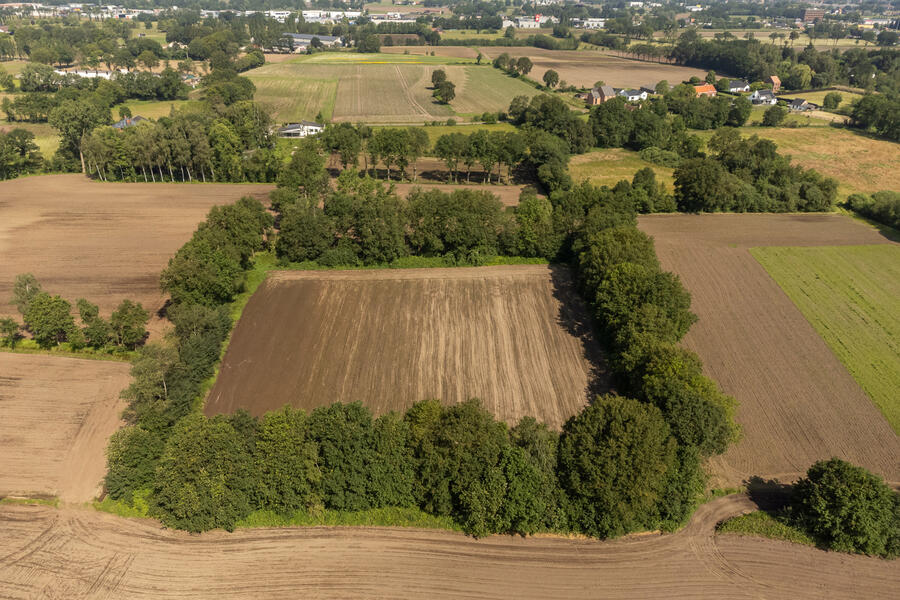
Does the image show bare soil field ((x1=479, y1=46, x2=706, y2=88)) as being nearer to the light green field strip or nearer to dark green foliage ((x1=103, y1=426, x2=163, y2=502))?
the light green field strip

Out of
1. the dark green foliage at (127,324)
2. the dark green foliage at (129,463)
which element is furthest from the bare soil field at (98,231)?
the dark green foliage at (129,463)

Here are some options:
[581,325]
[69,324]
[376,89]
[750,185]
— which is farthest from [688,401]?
[376,89]

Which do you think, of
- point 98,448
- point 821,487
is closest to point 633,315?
point 821,487

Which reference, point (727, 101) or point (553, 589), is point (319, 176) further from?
point (727, 101)

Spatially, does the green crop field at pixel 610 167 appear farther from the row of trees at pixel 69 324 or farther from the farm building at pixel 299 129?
the row of trees at pixel 69 324

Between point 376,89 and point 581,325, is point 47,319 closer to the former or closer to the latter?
point 581,325

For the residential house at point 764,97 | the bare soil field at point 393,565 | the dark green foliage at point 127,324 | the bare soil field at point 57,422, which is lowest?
the bare soil field at point 393,565
